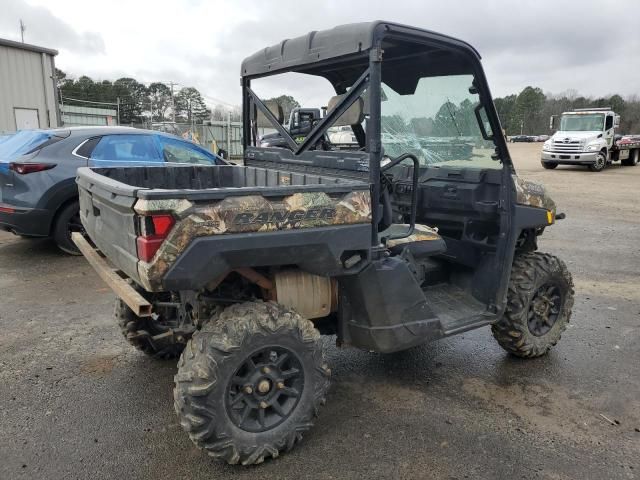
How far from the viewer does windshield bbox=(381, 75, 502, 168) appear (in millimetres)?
3656

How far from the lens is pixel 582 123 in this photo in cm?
2255

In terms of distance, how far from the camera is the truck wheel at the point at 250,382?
257 cm

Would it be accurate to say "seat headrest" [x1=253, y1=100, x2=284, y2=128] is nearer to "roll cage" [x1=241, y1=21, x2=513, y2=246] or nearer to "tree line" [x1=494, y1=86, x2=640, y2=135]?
"roll cage" [x1=241, y1=21, x2=513, y2=246]

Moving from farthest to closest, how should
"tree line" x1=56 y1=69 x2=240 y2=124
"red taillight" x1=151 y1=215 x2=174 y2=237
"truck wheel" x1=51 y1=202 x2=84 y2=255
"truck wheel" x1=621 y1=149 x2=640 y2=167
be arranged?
"tree line" x1=56 y1=69 x2=240 y2=124, "truck wheel" x1=621 y1=149 x2=640 y2=167, "truck wheel" x1=51 y1=202 x2=84 y2=255, "red taillight" x1=151 y1=215 x2=174 y2=237

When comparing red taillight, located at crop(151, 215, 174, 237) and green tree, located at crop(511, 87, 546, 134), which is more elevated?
green tree, located at crop(511, 87, 546, 134)

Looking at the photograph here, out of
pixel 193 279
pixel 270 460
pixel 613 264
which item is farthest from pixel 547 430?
pixel 613 264

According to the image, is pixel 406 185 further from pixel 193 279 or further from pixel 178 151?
pixel 178 151

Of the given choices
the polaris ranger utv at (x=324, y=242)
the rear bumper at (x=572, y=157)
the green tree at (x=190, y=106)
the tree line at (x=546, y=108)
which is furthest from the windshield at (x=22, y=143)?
the tree line at (x=546, y=108)

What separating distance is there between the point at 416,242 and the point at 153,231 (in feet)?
5.49

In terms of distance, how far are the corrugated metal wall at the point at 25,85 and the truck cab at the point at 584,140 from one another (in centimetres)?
1974

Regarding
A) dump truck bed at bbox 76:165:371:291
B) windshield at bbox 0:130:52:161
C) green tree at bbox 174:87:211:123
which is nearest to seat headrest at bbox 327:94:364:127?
dump truck bed at bbox 76:165:371:291

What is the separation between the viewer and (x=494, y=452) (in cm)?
290

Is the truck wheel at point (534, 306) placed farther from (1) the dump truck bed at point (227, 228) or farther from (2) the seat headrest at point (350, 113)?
(2) the seat headrest at point (350, 113)

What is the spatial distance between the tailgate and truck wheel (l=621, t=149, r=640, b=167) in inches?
1080
